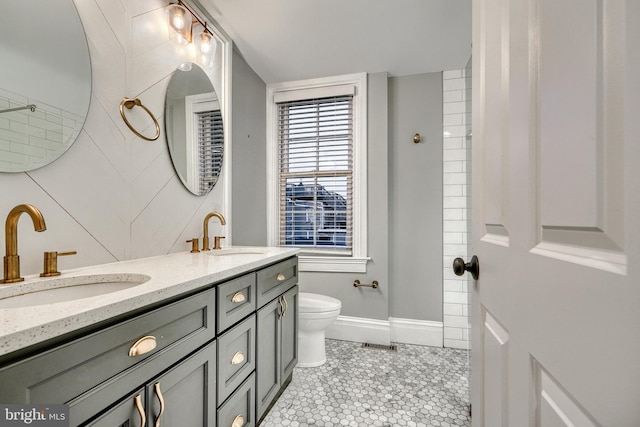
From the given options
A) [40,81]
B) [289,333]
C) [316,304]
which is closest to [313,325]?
[316,304]

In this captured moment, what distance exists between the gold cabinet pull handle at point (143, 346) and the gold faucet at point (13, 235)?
1.52ft

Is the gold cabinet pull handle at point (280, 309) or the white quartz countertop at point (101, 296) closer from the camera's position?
the white quartz countertop at point (101, 296)

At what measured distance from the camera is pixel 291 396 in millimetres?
1754

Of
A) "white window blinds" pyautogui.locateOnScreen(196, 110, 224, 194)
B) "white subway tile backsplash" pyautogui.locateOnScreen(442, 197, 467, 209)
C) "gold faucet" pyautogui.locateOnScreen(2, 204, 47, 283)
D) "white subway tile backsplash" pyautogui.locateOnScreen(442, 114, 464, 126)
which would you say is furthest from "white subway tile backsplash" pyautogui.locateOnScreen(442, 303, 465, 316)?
"gold faucet" pyautogui.locateOnScreen(2, 204, 47, 283)

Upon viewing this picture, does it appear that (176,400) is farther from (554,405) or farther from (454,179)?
(454,179)

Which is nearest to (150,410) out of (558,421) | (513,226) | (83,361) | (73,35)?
(83,361)

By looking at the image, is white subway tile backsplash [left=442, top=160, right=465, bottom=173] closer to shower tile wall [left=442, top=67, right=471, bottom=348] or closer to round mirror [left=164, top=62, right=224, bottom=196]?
shower tile wall [left=442, top=67, right=471, bottom=348]

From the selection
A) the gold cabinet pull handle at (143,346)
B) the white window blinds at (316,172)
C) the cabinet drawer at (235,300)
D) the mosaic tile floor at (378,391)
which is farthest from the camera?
the white window blinds at (316,172)

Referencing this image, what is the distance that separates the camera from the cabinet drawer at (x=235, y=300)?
108cm

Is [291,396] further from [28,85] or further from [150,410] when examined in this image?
[28,85]

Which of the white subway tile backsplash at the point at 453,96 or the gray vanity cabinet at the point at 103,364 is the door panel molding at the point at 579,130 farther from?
the white subway tile backsplash at the point at 453,96

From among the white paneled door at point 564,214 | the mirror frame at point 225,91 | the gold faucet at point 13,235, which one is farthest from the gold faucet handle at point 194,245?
the white paneled door at point 564,214

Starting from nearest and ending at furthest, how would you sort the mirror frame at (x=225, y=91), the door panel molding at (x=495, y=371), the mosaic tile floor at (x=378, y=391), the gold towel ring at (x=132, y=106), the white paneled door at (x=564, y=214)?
the white paneled door at (x=564, y=214)
the door panel molding at (x=495, y=371)
the gold towel ring at (x=132, y=106)
the mosaic tile floor at (x=378, y=391)
the mirror frame at (x=225, y=91)

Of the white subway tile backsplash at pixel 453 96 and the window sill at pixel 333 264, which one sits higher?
the white subway tile backsplash at pixel 453 96
